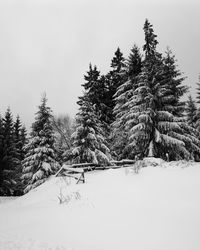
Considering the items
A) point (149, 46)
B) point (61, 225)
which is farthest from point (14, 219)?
point (149, 46)

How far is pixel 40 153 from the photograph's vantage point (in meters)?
19.5

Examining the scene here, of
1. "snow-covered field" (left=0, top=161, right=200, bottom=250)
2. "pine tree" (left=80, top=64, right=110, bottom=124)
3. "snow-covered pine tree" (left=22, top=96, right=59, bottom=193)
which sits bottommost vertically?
"snow-covered field" (left=0, top=161, right=200, bottom=250)

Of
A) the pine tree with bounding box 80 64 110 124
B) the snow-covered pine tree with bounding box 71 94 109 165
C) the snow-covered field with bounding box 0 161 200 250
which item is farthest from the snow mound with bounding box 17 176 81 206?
the pine tree with bounding box 80 64 110 124

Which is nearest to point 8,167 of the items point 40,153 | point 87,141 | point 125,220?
point 40,153

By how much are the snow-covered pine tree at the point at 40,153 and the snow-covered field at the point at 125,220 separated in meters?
12.5

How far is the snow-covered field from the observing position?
387 centimetres

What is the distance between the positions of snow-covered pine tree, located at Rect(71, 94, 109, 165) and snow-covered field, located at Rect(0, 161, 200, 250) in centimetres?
920

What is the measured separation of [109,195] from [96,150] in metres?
10.6

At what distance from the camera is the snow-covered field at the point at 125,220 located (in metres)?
3.87

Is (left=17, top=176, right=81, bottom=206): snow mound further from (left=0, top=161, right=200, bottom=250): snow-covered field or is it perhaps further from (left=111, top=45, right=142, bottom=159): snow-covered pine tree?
(left=111, top=45, right=142, bottom=159): snow-covered pine tree

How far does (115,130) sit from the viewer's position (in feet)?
67.2

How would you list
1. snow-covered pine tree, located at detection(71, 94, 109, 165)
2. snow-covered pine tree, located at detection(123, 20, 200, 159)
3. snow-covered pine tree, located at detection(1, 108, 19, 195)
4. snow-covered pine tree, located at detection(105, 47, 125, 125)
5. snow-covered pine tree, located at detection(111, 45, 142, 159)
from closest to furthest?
snow-covered pine tree, located at detection(123, 20, 200, 159), snow-covered pine tree, located at detection(71, 94, 109, 165), snow-covered pine tree, located at detection(111, 45, 142, 159), snow-covered pine tree, located at detection(1, 108, 19, 195), snow-covered pine tree, located at detection(105, 47, 125, 125)

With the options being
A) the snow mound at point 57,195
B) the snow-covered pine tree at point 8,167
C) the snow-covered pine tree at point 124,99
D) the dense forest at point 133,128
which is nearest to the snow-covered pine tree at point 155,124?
the dense forest at point 133,128

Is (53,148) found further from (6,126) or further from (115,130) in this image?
(6,126)
